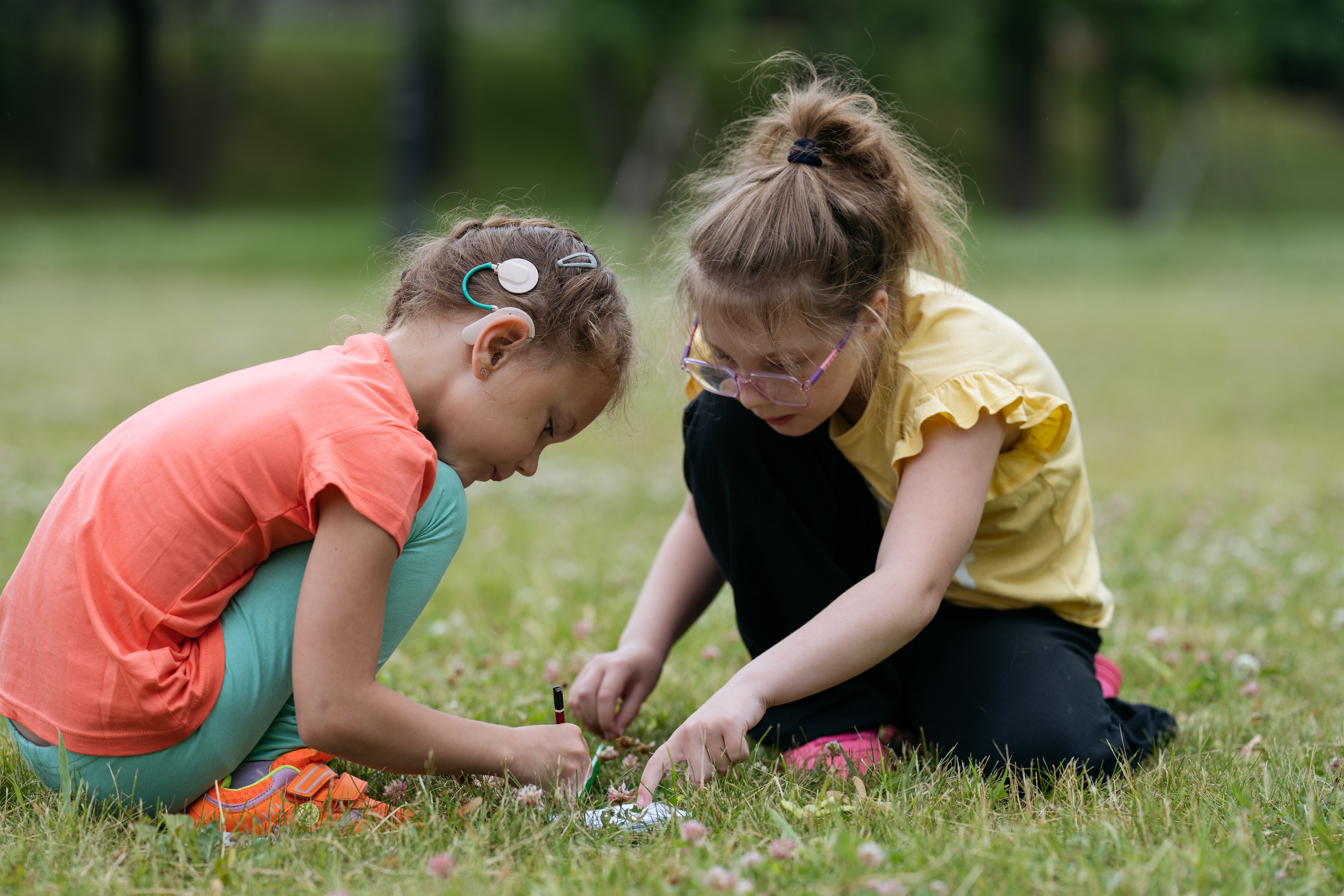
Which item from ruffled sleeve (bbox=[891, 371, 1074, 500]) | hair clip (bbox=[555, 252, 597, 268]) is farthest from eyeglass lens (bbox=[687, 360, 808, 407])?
hair clip (bbox=[555, 252, 597, 268])

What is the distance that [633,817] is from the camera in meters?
2.17

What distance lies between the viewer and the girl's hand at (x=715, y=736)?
2.16 metres

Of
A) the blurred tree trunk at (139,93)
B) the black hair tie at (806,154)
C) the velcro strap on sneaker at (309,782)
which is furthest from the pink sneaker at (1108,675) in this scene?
the blurred tree trunk at (139,93)

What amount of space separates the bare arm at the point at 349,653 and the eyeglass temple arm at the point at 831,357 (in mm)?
890

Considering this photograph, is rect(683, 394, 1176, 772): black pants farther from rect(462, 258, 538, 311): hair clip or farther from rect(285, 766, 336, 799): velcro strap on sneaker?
rect(285, 766, 336, 799): velcro strap on sneaker

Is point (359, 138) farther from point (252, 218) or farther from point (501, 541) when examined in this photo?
point (501, 541)

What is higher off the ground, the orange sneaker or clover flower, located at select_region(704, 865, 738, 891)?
clover flower, located at select_region(704, 865, 738, 891)

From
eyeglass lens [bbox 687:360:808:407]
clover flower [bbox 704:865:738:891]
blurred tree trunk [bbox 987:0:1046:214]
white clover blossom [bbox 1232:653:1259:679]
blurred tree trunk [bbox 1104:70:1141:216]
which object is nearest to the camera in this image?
clover flower [bbox 704:865:738:891]

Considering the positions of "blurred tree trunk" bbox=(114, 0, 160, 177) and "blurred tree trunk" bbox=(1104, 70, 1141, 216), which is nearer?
"blurred tree trunk" bbox=(114, 0, 160, 177)

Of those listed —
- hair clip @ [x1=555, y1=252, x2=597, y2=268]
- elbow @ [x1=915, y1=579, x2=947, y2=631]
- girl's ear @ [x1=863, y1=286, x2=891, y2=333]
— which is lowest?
elbow @ [x1=915, y1=579, x2=947, y2=631]

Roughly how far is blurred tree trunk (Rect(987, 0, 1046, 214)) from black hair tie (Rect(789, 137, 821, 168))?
1251 inches

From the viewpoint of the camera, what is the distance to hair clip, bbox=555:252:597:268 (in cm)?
226

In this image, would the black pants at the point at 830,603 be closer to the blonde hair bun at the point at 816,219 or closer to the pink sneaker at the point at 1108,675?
the pink sneaker at the point at 1108,675

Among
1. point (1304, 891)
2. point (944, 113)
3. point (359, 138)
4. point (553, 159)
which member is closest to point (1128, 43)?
point (944, 113)
